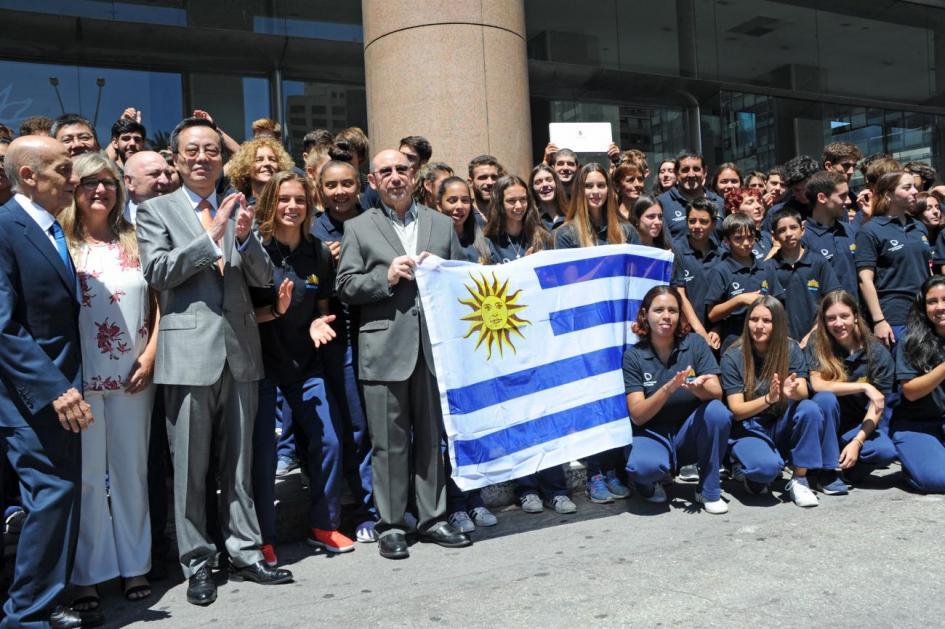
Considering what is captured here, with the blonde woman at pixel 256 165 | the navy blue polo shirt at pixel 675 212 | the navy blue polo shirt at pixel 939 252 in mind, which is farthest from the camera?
the navy blue polo shirt at pixel 939 252

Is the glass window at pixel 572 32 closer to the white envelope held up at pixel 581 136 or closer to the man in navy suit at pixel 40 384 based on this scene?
the white envelope held up at pixel 581 136

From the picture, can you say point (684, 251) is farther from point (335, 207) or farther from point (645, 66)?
point (645, 66)

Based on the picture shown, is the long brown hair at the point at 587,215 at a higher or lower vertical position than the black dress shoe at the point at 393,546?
higher

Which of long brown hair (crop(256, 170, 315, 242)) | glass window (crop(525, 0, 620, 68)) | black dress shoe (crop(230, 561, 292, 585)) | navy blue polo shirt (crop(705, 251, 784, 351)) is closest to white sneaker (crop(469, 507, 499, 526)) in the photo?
black dress shoe (crop(230, 561, 292, 585))

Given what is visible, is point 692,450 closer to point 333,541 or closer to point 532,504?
point 532,504

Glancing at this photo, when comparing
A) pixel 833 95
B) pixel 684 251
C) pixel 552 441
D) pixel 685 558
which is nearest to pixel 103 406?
pixel 552 441

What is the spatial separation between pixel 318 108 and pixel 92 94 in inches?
112

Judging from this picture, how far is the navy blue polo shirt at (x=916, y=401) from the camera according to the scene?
5820mm

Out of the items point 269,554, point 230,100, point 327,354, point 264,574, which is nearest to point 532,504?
point 327,354

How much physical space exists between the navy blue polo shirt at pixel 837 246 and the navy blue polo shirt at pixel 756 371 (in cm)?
137

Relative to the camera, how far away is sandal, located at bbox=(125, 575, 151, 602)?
427 cm

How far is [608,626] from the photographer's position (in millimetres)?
3533

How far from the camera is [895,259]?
6.86m

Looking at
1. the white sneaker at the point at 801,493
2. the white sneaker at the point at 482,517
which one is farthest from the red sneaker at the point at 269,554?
the white sneaker at the point at 801,493
